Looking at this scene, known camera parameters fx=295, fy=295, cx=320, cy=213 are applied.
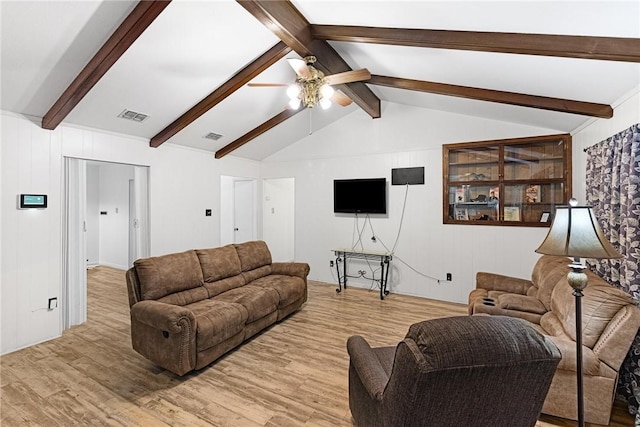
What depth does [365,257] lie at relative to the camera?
547 cm

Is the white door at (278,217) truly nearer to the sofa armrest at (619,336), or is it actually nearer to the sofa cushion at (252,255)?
the sofa cushion at (252,255)

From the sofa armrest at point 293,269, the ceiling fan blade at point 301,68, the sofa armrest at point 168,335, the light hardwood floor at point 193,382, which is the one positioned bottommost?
the light hardwood floor at point 193,382

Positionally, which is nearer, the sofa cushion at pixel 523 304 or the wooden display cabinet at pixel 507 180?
the sofa cushion at pixel 523 304

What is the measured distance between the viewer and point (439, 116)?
4.80 metres

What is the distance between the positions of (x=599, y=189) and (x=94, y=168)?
9532mm

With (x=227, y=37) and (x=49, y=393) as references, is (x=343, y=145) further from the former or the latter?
(x=49, y=393)

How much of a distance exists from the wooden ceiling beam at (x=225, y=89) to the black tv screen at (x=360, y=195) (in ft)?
8.72

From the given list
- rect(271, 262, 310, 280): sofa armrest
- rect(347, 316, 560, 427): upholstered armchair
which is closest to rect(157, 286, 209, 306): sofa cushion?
rect(271, 262, 310, 280): sofa armrest

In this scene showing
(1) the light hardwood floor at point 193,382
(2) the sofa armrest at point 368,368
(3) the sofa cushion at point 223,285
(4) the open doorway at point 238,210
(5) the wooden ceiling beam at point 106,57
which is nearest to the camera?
(2) the sofa armrest at point 368,368

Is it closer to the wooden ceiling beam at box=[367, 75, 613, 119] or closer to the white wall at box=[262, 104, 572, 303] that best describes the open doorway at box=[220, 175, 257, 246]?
the white wall at box=[262, 104, 572, 303]

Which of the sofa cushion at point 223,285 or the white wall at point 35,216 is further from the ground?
the white wall at point 35,216

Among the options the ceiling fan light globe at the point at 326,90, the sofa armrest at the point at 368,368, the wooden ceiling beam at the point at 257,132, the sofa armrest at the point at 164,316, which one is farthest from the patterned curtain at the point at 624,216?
the wooden ceiling beam at the point at 257,132

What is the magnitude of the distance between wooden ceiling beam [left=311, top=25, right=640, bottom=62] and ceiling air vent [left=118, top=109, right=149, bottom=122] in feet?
8.35

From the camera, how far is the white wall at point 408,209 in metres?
4.45
